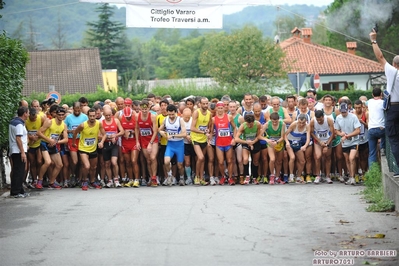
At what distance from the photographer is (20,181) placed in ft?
56.2

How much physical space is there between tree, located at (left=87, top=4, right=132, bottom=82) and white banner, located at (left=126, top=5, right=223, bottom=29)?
3901 inches

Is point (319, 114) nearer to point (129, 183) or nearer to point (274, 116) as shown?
point (274, 116)

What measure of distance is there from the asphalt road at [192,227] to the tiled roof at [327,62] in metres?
61.2

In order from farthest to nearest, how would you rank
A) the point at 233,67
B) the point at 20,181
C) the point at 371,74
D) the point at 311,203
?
the point at 371,74
the point at 233,67
the point at 20,181
the point at 311,203

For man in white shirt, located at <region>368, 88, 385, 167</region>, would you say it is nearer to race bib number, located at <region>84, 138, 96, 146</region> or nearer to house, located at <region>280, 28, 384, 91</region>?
race bib number, located at <region>84, 138, 96, 146</region>

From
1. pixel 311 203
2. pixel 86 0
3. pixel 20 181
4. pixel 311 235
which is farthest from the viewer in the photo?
pixel 86 0

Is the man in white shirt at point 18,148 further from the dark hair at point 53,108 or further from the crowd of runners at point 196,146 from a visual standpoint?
the dark hair at point 53,108

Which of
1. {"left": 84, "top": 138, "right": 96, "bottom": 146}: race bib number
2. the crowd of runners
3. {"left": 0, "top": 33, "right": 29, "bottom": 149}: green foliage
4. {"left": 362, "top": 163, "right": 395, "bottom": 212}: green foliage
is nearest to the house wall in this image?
the crowd of runners

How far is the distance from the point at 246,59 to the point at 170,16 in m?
41.4

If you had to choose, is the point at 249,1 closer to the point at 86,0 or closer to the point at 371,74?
the point at 86,0

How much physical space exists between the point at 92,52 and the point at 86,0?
2488 inches

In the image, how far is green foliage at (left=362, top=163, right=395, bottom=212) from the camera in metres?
13.6

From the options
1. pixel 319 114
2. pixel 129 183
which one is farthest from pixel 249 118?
pixel 129 183

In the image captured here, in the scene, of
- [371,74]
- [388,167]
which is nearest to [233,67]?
[371,74]
